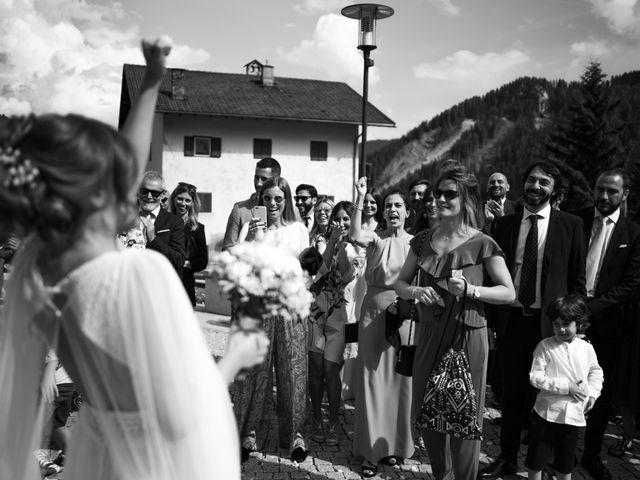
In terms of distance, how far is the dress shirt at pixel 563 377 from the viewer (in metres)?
4.33

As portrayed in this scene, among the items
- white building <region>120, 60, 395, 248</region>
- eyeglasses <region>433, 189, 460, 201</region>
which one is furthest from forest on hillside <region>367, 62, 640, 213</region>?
white building <region>120, 60, 395, 248</region>

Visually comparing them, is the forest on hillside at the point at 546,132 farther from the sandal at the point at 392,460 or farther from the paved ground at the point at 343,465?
the sandal at the point at 392,460

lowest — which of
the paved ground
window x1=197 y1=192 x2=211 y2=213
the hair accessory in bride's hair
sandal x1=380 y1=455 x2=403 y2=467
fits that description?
the paved ground

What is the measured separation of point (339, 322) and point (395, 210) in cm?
128

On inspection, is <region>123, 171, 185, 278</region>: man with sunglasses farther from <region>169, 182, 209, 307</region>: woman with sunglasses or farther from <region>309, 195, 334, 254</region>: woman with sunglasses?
<region>309, 195, 334, 254</region>: woman with sunglasses

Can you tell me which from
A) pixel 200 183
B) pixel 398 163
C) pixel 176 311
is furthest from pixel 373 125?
pixel 398 163

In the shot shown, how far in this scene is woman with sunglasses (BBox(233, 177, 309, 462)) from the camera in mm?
5348

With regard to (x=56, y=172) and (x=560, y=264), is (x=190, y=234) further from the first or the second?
(x=56, y=172)

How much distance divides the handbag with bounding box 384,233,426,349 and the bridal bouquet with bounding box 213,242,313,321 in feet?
9.05

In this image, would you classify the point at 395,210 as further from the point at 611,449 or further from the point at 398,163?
the point at 398,163

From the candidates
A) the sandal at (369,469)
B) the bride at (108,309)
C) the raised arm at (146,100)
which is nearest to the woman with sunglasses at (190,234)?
the sandal at (369,469)

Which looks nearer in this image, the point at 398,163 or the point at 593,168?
the point at 593,168

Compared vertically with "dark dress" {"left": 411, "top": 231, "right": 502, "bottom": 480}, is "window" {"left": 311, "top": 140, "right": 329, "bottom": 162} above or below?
above

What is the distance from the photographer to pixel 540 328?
192 inches
